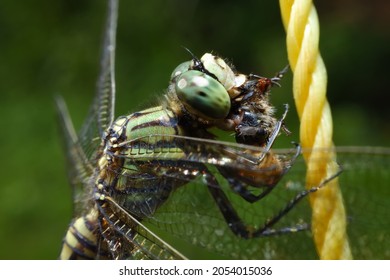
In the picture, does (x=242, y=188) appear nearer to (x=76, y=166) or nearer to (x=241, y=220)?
(x=241, y=220)

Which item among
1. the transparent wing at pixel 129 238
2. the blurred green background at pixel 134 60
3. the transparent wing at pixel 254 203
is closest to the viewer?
the transparent wing at pixel 254 203

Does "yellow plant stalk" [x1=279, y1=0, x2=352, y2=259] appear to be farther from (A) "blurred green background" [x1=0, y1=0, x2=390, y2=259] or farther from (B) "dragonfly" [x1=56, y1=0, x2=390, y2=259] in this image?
(A) "blurred green background" [x1=0, y1=0, x2=390, y2=259]

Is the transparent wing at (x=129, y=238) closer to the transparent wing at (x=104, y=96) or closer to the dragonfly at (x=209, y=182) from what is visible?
the dragonfly at (x=209, y=182)

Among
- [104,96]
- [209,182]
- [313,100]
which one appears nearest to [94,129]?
[104,96]

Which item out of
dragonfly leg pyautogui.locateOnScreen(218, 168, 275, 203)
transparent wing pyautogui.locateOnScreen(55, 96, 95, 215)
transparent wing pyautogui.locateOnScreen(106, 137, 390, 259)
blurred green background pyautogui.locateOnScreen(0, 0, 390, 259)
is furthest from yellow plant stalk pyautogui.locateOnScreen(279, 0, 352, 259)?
blurred green background pyautogui.locateOnScreen(0, 0, 390, 259)

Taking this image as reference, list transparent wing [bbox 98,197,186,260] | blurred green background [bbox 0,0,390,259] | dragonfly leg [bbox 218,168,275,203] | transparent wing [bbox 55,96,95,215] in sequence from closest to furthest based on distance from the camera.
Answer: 1. dragonfly leg [bbox 218,168,275,203]
2. transparent wing [bbox 98,197,186,260]
3. transparent wing [bbox 55,96,95,215]
4. blurred green background [bbox 0,0,390,259]

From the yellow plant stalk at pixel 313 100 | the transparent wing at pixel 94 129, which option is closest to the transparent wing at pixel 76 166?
the transparent wing at pixel 94 129
